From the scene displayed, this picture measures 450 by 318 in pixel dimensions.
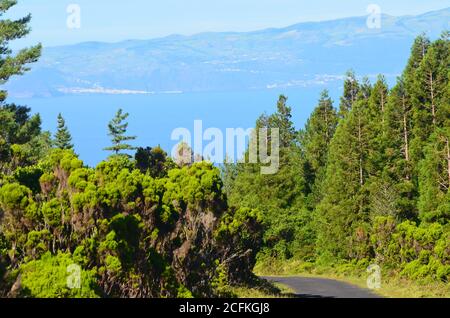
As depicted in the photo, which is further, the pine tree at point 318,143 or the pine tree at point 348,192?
the pine tree at point 318,143

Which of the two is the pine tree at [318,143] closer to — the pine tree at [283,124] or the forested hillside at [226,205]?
the forested hillside at [226,205]

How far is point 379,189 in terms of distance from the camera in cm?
6141

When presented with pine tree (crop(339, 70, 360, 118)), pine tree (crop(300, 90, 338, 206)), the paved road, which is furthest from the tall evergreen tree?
pine tree (crop(339, 70, 360, 118))

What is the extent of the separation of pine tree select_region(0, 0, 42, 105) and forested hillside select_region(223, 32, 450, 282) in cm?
2283

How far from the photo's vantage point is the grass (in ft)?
127

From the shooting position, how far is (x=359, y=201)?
63750 mm

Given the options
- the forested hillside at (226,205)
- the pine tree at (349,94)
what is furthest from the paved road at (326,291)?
the pine tree at (349,94)

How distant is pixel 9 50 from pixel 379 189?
2814 cm

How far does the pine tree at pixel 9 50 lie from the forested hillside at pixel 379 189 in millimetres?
22830

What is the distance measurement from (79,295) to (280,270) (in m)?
48.9

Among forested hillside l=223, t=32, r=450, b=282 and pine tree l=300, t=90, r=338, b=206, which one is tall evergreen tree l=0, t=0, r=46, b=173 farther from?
pine tree l=300, t=90, r=338, b=206

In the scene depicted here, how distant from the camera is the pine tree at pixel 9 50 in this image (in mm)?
45375

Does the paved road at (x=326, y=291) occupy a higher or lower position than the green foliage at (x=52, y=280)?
lower

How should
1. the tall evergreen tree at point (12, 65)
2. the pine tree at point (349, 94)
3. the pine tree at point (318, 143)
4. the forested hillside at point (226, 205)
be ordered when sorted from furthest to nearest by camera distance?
the pine tree at point (349, 94) < the pine tree at point (318, 143) < the tall evergreen tree at point (12, 65) < the forested hillside at point (226, 205)
